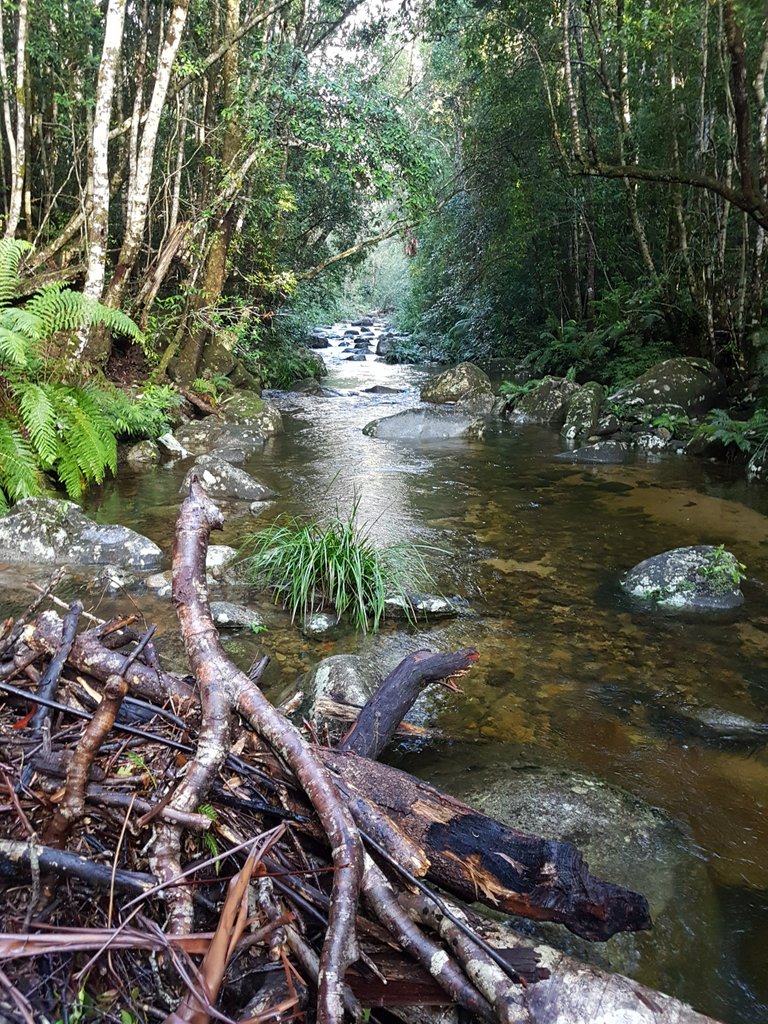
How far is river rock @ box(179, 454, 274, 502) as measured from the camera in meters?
7.00

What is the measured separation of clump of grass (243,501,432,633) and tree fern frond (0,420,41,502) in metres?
2.12

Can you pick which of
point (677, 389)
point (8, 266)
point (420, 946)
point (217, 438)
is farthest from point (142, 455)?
point (677, 389)

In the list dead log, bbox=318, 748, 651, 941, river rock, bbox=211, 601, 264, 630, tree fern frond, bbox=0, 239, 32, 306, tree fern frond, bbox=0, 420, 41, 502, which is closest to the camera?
dead log, bbox=318, 748, 651, 941

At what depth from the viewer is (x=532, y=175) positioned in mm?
15094

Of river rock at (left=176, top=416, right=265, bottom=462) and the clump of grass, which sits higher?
river rock at (left=176, top=416, right=265, bottom=462)

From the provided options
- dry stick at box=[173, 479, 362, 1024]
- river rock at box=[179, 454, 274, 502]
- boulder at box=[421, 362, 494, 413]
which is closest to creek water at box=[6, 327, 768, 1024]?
river rock at box=[179, 454, 274, 502]

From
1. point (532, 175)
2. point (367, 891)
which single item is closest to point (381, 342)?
point (532, 175)

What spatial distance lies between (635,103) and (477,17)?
4.13 m

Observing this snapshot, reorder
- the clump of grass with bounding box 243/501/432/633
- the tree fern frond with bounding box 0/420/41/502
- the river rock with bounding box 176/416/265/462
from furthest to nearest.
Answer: the river rock with bounding box 176/416/265/462 < the tree fern frond with bounding box 0/420/41/502 < the clump of grass with bounding box 243/501/432/633

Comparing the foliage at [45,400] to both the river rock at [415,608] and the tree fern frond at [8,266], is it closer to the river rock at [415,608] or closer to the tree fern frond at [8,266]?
the tree fern frond at [8,266]

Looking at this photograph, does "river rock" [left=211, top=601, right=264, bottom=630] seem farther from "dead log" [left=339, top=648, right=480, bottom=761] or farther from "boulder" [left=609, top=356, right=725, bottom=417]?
"boulder" [left=609, top=356, right=725, bottom=417]

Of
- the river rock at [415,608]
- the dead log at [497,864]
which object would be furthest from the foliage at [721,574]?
the dead log at [497,864]

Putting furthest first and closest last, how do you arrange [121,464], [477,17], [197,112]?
[477,17], [197,112], [121,464]

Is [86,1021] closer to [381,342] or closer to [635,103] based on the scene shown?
[635,103]
